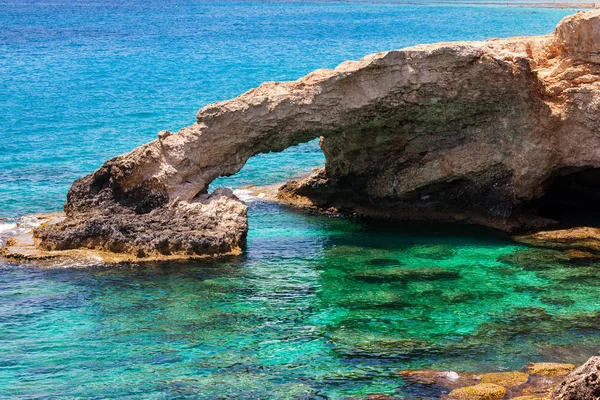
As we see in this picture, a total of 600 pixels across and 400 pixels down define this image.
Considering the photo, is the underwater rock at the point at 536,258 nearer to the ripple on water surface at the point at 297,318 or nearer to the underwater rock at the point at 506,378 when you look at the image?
the ripple on water surface at the point at 297,318

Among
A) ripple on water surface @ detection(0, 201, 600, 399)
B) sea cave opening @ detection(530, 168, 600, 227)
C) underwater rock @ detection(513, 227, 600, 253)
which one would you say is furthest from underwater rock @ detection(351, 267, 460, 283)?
sea cave opening @ detection(530, 168, 600, 227)

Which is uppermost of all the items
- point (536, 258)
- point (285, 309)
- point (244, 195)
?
point (244, 195)

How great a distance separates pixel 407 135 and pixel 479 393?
513 inches

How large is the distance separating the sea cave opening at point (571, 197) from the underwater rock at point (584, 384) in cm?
1454

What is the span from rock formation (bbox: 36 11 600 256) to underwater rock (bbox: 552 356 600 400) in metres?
12.8

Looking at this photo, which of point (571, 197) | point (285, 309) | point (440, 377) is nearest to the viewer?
point (440, 377)

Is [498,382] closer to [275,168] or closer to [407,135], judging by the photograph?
[407,135]

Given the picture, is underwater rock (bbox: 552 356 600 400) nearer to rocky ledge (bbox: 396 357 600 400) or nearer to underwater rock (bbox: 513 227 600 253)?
rocky ledge (bbox: 396 357 600 400)

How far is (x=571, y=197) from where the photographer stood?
2944 centimetres

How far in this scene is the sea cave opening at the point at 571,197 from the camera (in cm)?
2855

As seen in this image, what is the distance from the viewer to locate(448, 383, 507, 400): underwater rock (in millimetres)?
16219

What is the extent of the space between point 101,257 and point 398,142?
9877mm

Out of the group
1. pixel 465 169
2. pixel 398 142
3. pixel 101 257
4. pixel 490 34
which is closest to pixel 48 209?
pixel 101 257

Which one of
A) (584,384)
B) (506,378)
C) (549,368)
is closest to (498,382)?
(506,378)
